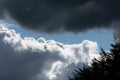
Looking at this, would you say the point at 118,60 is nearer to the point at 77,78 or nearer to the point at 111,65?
the point at 111,65

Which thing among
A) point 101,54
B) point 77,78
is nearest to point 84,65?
point 77,78

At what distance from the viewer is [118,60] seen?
58094mm

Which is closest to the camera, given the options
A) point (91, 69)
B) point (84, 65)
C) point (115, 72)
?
point (115, 72)

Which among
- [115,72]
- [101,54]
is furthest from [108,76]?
[101,54]

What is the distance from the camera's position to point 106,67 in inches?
2340

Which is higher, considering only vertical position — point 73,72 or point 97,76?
point 73,72

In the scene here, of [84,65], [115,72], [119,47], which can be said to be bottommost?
[115,72]

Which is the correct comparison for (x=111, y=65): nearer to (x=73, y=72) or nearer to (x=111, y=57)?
(x=111, y=57)

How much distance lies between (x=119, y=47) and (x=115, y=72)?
417 cm

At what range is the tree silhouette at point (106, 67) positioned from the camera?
57.2 meters

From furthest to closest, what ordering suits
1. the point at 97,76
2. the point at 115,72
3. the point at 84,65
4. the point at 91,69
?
the point at 84,65, the point at 91,69, the point at 97,76, the point at 115,72

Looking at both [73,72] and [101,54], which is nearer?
[101,54]

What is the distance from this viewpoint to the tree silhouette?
5720 centimetres

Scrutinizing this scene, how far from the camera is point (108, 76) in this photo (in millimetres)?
57844
